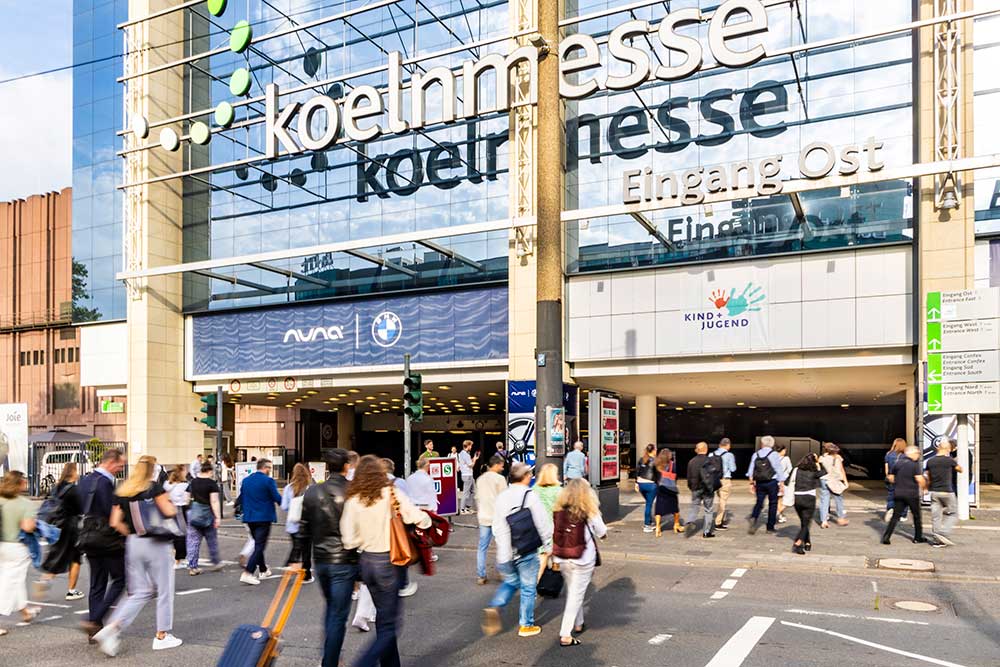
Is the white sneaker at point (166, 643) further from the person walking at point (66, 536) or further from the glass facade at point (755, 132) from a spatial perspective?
the glass facade at point (755, 132)

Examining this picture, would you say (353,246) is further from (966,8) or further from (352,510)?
(352,510)

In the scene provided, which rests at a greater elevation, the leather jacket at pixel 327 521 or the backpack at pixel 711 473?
the leather jacket at pixel 327 521

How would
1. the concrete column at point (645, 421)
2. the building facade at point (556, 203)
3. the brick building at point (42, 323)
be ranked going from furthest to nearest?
the brick building at point (42, 323) → the concrete column at point (645, 421) → the building facade at point (556, 203)

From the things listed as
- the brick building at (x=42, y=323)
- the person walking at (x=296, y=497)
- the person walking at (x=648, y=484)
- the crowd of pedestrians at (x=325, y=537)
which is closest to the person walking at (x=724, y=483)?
the person walking at (x=648, y=484)

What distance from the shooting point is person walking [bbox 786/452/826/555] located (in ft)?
48.5

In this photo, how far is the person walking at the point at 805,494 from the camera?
48.5 ft

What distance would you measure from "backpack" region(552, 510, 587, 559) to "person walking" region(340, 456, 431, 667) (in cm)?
228

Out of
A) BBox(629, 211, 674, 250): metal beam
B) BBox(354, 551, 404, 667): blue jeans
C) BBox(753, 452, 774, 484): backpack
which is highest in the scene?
BBox(629, 211, 674, 250): metal beam

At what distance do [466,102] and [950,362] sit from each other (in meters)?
13.2

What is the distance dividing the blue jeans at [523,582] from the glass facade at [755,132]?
595 inches

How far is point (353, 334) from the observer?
2995 cm

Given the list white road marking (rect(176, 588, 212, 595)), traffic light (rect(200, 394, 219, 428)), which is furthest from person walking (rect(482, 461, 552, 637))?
traffic light (rect(200, 394, 219, 428))

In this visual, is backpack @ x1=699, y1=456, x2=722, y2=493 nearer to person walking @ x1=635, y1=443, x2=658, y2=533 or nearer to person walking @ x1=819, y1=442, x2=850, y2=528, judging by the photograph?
person walking @ x1=635, y1=443, x2=658, y2=533

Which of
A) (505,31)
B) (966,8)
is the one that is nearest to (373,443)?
(505,31)
